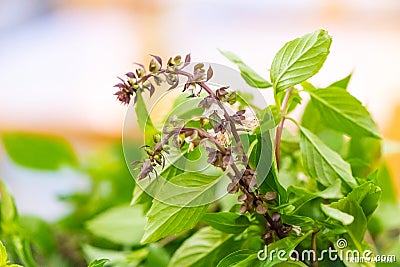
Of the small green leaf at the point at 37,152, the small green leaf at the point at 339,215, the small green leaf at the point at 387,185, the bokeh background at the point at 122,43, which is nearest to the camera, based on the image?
the small green leaf at the point at 339,215

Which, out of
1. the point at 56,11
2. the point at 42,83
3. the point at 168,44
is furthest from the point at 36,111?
the point at 56,11

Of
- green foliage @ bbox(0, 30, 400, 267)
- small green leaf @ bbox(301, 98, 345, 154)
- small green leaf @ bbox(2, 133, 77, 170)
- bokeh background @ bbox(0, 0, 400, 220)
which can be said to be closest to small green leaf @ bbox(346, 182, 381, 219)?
green foliage @ bbox(0, 30, 400, 267)

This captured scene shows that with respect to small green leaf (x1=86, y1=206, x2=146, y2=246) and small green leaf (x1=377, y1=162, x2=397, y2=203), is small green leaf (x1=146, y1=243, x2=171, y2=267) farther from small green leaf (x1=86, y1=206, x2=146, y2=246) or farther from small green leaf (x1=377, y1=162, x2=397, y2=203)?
small green leaf (x1=377, y1=162, x2=397, y2=203)

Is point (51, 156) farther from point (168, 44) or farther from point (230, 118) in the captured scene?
point (168, 44)

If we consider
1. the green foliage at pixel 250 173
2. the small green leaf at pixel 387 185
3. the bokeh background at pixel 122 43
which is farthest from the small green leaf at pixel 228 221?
the bokeh background at pixel 122 43

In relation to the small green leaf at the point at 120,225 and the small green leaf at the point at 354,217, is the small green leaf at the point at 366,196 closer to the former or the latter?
the small green leaf at the point at 354,217

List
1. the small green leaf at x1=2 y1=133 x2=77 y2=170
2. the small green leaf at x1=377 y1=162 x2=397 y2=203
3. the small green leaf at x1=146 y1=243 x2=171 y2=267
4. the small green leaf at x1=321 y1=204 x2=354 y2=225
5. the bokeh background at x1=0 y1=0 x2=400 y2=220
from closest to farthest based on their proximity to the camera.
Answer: the small green leaf at x1=321 y1=204 x2=354 y2=225
the small green leaf at x1=146 y1=243 x2=171 y2=267
the small green leaf at x1=377 y1=162 x2=397 y2=203
the small green leaf at x1=2 y1=133 x2=77 y2=170
the bokeh background at x1=0 y1=0 x2=400 y2=220

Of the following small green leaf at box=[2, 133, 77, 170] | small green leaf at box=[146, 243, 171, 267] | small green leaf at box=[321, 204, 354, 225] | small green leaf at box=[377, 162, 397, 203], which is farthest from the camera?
small green leaf at box=[2, 133, 77, 170]
